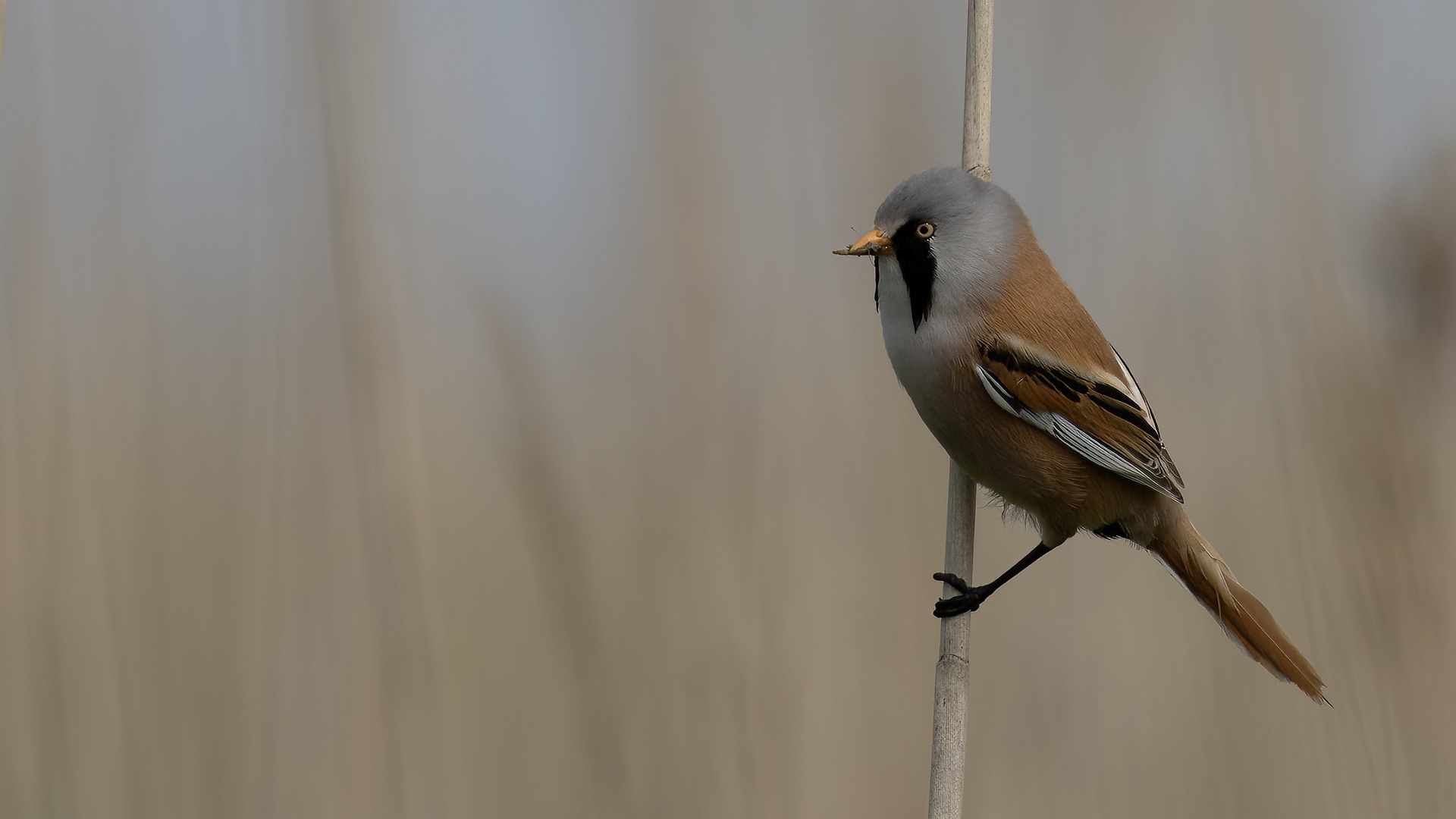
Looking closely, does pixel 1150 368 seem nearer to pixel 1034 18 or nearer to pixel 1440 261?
pixel 1440 261

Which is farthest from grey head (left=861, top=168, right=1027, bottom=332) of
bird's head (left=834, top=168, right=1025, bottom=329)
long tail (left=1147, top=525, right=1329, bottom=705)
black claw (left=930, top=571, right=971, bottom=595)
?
long tail (left=1147, top=525, right=1329, bottom=705)

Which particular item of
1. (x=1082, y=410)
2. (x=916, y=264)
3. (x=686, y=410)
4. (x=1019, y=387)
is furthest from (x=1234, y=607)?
(x=686, y=410)

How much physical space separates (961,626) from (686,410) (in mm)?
826

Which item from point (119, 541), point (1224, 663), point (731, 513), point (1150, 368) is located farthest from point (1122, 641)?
point (119, 541)

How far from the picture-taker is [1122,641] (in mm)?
2396

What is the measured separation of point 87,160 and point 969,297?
153 centimetres

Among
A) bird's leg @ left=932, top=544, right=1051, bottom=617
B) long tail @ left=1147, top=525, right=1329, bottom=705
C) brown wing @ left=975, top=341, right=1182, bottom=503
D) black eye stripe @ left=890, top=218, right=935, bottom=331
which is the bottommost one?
long tail @ left=1147, top=525, right=1329, bottom=705

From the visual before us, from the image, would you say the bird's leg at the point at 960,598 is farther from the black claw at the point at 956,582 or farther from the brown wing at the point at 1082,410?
the brown wing at the point at 1082,410

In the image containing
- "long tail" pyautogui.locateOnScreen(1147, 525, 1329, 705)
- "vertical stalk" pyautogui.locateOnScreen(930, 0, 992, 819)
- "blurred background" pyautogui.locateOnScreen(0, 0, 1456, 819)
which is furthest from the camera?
"blurred background" pyautogui.locateOnScreen(0, 0, 1456, 819)

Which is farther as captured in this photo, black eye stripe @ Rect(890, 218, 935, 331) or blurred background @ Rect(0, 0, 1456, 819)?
blurred background @ Rect(0, 0, 1456, 819)

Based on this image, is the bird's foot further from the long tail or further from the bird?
the long tail

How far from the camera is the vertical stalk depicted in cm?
141

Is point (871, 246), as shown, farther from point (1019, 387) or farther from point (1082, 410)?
point (1082, 410)

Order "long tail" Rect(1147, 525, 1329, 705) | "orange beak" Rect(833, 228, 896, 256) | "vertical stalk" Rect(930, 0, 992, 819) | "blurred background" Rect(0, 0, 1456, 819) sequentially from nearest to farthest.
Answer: "vertical stalk" Rect(930, 0, 992, 819), "orange beak" Rect(833, 228, 896, 256), "long tail" Rect(1147, 525, 1329, 705), "blurred background" Rect(0, 0, 1456, 819)
